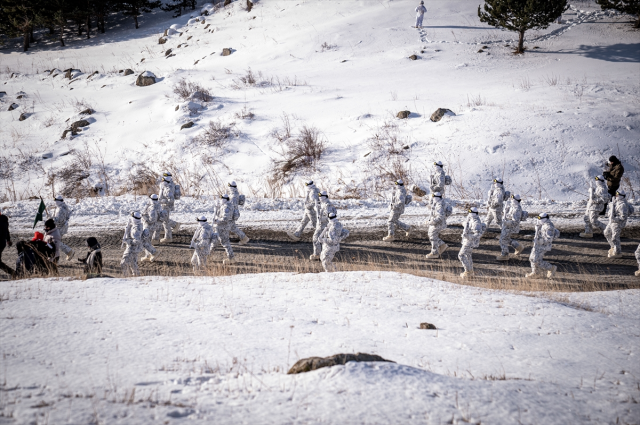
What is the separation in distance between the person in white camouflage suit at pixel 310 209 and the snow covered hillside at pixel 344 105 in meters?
4.92

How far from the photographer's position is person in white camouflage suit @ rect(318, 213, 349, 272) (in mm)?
10555

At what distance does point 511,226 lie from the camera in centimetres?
1138

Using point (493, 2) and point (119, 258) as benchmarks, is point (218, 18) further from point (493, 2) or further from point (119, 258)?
point (119, 258)

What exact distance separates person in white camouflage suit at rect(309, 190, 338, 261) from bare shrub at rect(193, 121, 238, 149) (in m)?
12.5

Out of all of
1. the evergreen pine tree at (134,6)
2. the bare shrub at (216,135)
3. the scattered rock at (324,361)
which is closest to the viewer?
the scattered rock at (324,361)

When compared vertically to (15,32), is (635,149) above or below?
below

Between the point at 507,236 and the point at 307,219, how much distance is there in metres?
5.77

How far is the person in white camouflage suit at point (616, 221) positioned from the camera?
36.2 feet

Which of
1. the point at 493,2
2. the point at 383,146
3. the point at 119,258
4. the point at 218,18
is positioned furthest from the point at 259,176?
the point at 218,18

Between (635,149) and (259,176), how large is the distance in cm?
1657

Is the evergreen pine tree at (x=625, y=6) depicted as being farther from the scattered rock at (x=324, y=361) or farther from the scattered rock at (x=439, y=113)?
the scattered rock at (x=324, y=361)

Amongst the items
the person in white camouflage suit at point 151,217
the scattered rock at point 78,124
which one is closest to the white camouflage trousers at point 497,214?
the person in white camouflage suit at point 151,217

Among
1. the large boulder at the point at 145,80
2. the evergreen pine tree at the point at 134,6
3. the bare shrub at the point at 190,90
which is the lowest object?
the bare shrub at the point at 190,90

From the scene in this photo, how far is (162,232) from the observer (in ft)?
45.0
